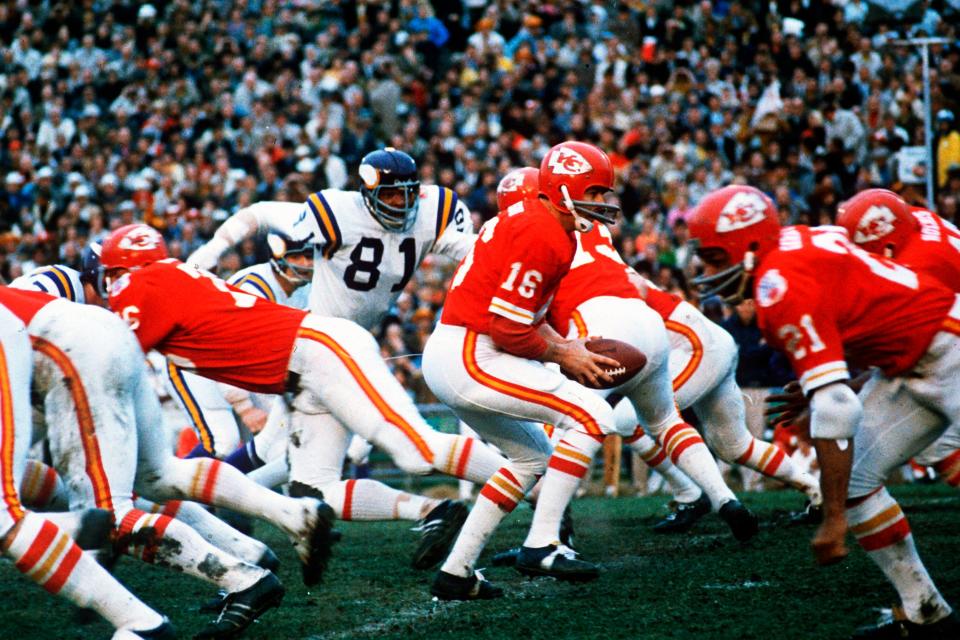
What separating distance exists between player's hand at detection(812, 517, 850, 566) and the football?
1.45 meters

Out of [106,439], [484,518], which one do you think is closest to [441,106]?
[484,518]

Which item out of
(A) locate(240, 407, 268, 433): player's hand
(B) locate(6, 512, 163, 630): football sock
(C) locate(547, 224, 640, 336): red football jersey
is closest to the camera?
(B) locate(6, 512, 163, 630): football sock

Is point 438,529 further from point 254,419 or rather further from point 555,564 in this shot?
point 254,419

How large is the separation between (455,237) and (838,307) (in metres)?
3.04

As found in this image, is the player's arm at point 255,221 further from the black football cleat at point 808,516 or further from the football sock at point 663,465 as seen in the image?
the black football cleat at point 808,516

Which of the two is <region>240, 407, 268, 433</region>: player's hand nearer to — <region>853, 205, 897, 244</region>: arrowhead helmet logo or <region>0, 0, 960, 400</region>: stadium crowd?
<region>0, 0, 960, 400</region>: stadium crowd

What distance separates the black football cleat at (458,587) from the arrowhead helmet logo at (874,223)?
2.04 meters

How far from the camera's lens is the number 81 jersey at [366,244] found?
6.84 meters

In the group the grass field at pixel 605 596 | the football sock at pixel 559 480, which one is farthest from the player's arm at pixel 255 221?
the football sock at pixel 559 480

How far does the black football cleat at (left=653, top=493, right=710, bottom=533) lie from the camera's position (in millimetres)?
7051

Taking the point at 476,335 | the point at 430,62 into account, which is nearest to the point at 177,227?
the point at 430,62

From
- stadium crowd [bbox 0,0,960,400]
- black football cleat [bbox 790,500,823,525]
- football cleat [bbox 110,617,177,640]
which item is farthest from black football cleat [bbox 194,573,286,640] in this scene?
stadium crowd [bbox 0,0,960,400]

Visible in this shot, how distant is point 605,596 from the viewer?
17.0 feet

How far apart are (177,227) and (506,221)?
899 cm
